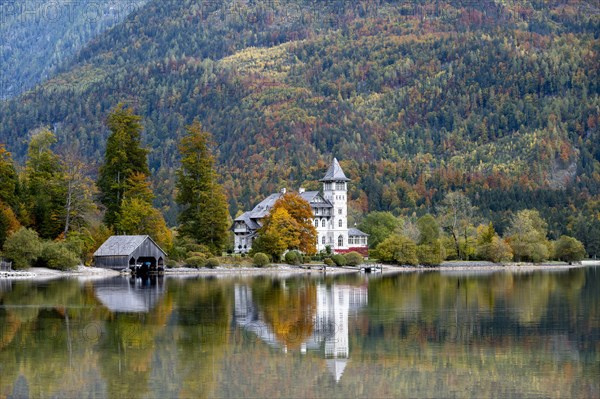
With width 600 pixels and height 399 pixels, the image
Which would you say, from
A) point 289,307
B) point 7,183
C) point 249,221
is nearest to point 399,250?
point 249,221

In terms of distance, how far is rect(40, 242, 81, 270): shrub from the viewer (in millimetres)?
88938

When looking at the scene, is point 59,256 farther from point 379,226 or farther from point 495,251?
point 495,251

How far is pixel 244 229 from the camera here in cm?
12875

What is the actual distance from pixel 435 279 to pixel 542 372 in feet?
181

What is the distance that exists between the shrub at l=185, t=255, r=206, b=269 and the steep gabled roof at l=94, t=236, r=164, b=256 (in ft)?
22.4

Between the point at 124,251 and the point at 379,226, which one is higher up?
the point at 379,226

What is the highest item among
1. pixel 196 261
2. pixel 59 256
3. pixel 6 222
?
pixel 6 222

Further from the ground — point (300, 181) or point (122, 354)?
point (300, 181)

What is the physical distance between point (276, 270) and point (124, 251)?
1725cm

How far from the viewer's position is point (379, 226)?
134 m

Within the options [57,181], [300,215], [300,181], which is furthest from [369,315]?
[300,181]

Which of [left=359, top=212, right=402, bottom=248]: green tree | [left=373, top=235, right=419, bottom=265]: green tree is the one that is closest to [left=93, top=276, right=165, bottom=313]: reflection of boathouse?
[left=373, top=235, right=419, bottom=265]: green tree

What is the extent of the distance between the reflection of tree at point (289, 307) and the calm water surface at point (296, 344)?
111 millimetres

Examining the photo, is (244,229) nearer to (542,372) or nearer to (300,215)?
(300,215)
